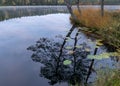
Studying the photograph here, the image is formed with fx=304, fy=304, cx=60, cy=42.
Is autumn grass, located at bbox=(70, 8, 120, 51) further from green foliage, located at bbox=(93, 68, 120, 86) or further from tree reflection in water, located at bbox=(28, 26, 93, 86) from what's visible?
green foliage, located at bbox=(93, 68, 120, 86)

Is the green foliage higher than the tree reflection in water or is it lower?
higher

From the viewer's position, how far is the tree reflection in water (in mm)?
7995

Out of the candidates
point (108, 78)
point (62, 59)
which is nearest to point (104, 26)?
point (62, 59)

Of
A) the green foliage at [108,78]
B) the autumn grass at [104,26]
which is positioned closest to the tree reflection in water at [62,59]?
the autumn grass at [104,26]

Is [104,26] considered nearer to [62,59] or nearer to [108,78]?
[62,59]

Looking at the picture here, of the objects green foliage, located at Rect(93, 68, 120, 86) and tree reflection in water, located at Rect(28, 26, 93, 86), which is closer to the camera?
green foliage, located at Rect(93, 68, 120, 86)

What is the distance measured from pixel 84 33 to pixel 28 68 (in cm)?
718

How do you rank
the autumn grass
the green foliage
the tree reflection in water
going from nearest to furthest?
the green foliage < the tree reflection in water < the autumn grass

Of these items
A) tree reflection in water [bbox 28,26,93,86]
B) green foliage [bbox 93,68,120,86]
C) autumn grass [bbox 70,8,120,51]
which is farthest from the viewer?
autumn grass [bbox 70,8,120,51]

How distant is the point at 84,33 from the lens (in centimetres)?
1561

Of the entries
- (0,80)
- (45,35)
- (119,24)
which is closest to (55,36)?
(45,35)

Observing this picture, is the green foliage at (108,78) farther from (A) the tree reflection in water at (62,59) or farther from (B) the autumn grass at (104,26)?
(B) the autumn grass at (104,26)

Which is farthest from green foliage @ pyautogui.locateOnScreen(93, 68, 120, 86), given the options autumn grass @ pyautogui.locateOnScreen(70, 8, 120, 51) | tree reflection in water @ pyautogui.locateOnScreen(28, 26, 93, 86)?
autumn grass @ pyautogui.locateOnScreen(70, 8, 120, 51)

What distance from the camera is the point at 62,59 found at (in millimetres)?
9734
